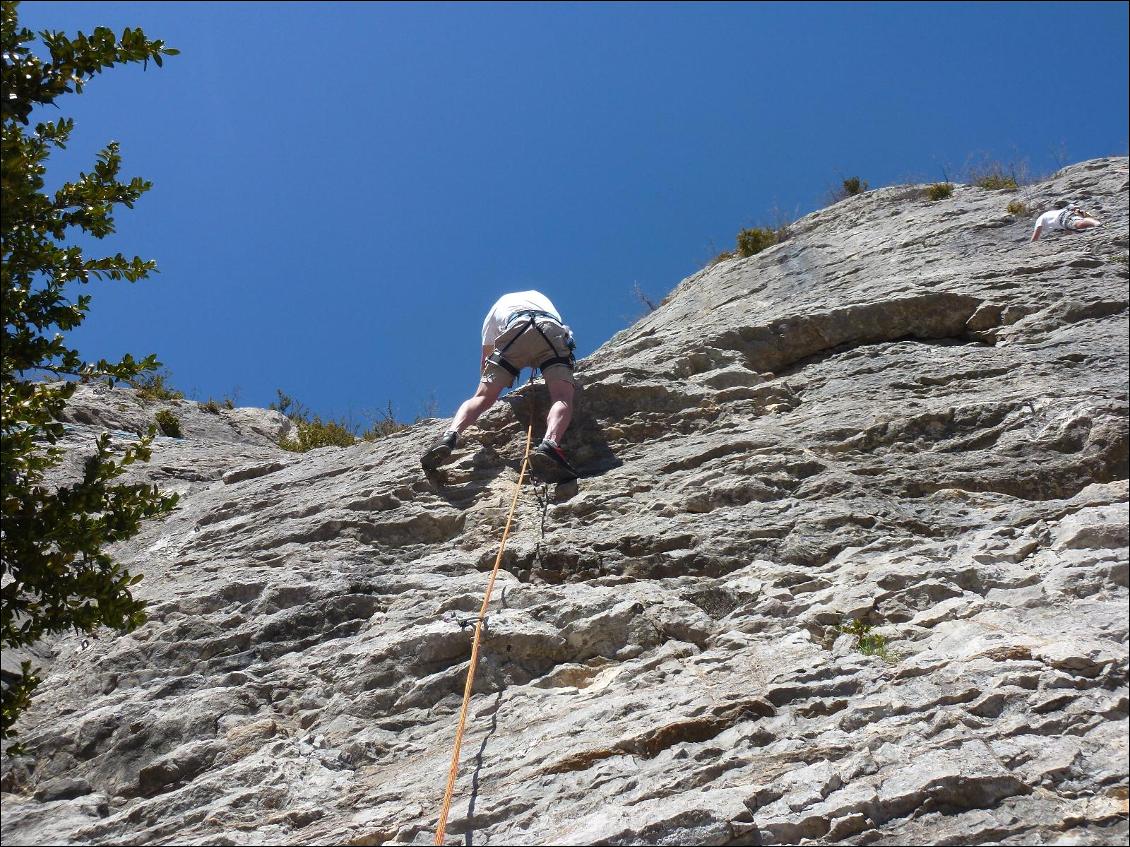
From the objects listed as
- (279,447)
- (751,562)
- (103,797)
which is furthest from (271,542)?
(279,447)

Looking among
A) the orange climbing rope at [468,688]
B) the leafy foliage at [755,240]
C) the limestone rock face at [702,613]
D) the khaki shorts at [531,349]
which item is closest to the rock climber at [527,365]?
the khaki shorts at [531,349]

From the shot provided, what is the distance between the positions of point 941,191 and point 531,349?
18.2ft

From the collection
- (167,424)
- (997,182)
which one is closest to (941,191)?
(997,182)

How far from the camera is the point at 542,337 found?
773 cm

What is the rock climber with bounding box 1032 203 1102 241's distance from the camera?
828cm

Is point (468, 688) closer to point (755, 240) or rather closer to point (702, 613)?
point (702, 613)

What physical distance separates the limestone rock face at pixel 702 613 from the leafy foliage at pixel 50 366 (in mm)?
751

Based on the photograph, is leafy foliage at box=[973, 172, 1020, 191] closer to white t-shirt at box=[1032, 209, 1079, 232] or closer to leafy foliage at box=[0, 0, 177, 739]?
white t-shirt at box=[1032, 209, 1079, 232]

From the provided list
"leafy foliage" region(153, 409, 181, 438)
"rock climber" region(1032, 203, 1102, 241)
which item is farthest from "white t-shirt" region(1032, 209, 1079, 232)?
"leafy foliage" region(153, 409, 181, 438)

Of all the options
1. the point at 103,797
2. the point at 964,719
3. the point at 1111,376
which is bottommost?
the point at 964,719

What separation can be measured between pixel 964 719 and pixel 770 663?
988mm

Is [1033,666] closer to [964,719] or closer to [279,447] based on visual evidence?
[964,719]

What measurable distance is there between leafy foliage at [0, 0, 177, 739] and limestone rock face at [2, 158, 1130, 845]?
2.46 feet

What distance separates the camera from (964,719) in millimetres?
4340
